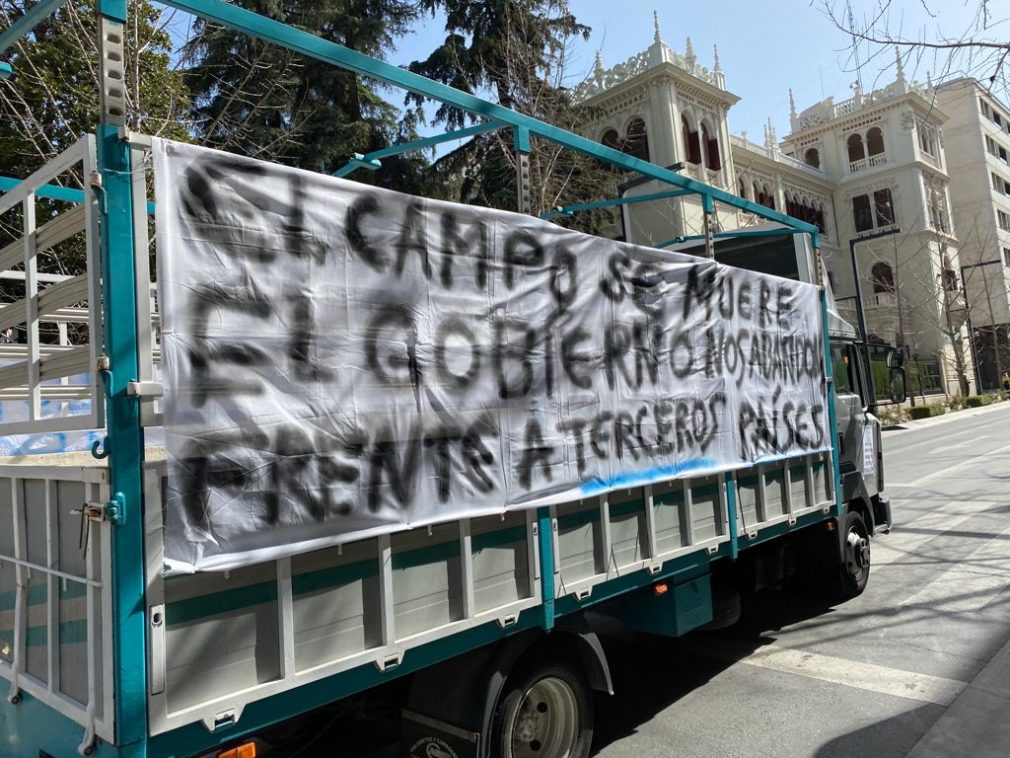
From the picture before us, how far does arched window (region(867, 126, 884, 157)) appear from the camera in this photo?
146ft

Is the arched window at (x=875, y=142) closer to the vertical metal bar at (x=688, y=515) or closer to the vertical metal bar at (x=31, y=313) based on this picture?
the vertical metal bar at (x=688, y=515)

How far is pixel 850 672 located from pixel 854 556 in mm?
1711

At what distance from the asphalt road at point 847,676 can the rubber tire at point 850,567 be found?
0.47ft

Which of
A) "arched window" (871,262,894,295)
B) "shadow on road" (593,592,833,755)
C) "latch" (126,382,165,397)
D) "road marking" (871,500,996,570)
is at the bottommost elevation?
"shadow on road" (593,592,833,755)

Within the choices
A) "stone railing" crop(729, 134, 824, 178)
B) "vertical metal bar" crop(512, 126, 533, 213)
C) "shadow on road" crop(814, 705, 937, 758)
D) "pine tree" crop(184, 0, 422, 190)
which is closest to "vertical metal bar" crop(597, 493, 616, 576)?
"vertical metal bar" crop(512, 126, 533, 213)

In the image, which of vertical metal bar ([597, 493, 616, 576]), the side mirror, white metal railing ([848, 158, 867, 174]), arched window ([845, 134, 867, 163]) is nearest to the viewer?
vertical metal bar ([597, 493, 616, 576])

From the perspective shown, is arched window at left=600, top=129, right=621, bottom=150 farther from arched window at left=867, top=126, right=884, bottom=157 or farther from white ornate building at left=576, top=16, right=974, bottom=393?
arched window at left=867, top=126, right=884, bottom=157

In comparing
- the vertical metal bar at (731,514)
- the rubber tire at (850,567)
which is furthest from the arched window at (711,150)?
the vertical metal bar at (731,514)

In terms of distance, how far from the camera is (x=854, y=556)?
653 centimetres

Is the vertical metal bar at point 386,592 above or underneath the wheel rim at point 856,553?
above

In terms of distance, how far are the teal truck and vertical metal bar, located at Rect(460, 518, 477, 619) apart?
0.04ft

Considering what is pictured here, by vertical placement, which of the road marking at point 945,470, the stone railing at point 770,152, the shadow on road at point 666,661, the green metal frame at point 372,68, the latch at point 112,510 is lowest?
the shadow on road at point 666,661

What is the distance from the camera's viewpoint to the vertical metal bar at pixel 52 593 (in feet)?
7.62

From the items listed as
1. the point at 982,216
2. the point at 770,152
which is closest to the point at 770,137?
the point at 770,152
